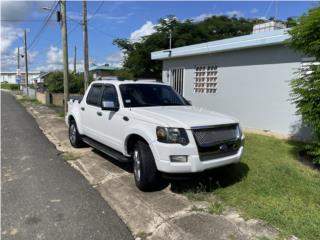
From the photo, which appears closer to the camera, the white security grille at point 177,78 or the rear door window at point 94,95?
the rear door window at point 94,95

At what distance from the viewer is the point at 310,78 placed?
6.18 m

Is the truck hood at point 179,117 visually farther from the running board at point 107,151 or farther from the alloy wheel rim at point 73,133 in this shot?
the alloy wheel rim at point 73,133

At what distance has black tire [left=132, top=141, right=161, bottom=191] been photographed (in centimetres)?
514

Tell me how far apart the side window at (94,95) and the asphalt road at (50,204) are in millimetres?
1539

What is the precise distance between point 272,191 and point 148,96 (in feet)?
9.48

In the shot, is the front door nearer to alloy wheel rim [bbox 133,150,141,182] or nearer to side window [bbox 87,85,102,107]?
side window [bbox 87,85,102,107]

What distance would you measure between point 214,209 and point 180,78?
10912 mm

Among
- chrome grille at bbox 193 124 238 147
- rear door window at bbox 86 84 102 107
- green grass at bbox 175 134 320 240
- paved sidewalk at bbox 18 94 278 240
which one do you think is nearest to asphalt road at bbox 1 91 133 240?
paved sidewalk at bbox 18 94 278 240

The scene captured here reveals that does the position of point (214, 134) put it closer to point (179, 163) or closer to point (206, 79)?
point (179, 163)

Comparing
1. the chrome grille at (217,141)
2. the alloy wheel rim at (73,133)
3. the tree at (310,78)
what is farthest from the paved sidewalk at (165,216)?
the tree at (310,78)

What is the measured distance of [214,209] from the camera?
4559mm

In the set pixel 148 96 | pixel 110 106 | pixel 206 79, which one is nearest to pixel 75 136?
pixel 110 106

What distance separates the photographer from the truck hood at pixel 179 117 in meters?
4.91

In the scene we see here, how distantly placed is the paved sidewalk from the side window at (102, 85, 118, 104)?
149 centimetres
